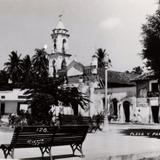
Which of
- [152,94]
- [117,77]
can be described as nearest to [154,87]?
[152,94]

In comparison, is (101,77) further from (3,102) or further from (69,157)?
(69,157)

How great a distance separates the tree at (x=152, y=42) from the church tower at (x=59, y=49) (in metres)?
36.6

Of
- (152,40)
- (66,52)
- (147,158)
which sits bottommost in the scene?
(147,158)

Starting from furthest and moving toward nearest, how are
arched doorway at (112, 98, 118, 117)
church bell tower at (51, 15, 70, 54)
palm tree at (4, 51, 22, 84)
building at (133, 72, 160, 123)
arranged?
palm tree at (4, 51, 22, 84), church bell tower at (51, 15, 70, 54), arched doorway at (112, 98, 118, 117), building at (133, 72, 160, 123)

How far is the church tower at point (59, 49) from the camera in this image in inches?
2351

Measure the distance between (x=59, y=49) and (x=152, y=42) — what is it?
1500 inches

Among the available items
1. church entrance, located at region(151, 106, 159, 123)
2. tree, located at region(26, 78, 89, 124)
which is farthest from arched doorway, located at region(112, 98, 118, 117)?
tree, located at region(26, 78, 89, 124)

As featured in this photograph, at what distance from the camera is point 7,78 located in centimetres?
7694

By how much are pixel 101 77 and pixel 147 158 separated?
43.0 metres

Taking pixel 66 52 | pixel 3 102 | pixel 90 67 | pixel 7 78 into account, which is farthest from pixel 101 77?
pixel 7 78

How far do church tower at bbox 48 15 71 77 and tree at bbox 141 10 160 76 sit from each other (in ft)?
120

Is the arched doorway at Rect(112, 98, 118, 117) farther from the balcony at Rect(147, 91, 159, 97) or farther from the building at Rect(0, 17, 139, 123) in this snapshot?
the balcony at Rect(147, 91, 159, 97)

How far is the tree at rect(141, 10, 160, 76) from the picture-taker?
22.7 meters

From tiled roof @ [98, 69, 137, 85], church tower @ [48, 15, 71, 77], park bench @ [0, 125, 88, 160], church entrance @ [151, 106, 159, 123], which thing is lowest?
park bench @ [0, 125, 88, 160]
